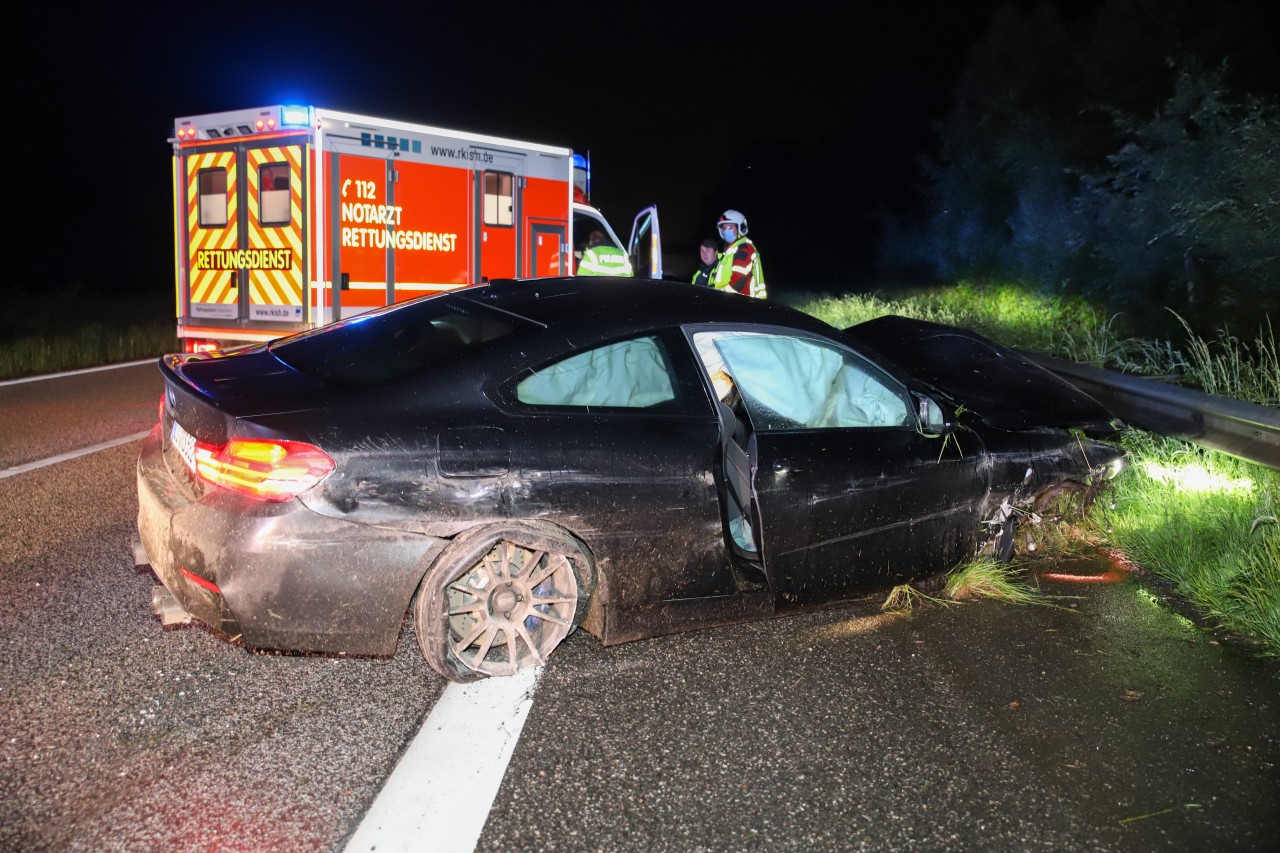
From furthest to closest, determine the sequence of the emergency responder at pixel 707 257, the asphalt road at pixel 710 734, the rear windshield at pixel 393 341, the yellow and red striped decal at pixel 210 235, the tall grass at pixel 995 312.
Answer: the tall grass at pixel 995 312 → the emergency responder at pixel 707 257 → the yellow and red striped decal at pixel 210 235 → the rear windshield at pixel 393 341 → the asphalt road at pixel 710 734

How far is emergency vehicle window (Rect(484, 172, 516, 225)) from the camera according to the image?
38.6ft

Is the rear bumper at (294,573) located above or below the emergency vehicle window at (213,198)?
below

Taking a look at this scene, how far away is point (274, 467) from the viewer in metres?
3.84

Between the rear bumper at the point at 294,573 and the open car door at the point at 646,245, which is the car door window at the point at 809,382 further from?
the open car door at the point at 646,245

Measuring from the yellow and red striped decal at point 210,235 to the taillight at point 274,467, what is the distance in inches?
288

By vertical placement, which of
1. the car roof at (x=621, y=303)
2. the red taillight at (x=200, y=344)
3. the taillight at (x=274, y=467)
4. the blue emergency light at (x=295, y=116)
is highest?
the blue emergency light at (x=295, y=116)

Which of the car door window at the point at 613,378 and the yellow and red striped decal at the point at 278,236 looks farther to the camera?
the yellow and red striped decal at the point at 278,236

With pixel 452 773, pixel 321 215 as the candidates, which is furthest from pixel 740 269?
pixel 452 773

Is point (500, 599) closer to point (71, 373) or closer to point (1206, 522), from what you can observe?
point (1206, 522)

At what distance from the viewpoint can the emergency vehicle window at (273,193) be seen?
10133 mm

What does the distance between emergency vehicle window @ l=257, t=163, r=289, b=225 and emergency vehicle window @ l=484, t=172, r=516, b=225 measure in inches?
86.7

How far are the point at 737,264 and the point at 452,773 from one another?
730cm

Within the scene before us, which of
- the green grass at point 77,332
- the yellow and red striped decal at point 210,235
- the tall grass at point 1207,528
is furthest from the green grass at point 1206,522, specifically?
the green grass at point 77,332

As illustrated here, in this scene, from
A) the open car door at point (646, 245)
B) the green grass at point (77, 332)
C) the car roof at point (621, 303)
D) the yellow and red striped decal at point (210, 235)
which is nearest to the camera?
the car roof at point (621, 303)
